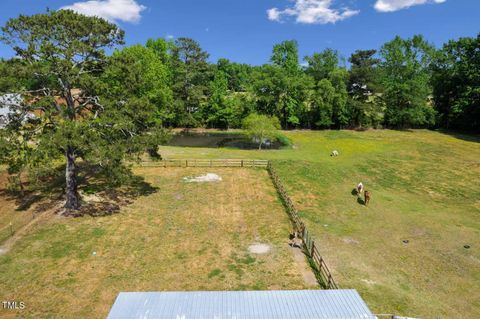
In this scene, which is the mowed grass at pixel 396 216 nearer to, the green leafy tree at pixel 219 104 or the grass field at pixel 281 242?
the grass field at pixel 281 242

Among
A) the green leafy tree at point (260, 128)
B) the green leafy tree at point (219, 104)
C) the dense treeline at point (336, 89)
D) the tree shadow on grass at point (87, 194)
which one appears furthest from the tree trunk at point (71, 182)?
the green leafy tree at point (219, 104)

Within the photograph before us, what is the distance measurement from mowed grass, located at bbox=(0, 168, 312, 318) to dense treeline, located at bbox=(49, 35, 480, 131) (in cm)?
3602

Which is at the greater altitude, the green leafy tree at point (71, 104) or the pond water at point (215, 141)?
the green leafy tree at point (71, 104)

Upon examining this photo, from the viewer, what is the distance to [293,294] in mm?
13391

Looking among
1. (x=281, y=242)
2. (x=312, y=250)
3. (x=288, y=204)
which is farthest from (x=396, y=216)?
→ (x=281, y=242)

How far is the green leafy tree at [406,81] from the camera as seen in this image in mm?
64125

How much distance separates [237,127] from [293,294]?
5969cm

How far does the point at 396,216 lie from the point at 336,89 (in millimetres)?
42461

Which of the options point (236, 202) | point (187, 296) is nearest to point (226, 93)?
point (236, 202)

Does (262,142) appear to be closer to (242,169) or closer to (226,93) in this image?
(242,169)

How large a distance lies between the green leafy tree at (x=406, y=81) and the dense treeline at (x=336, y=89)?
0.18 metres

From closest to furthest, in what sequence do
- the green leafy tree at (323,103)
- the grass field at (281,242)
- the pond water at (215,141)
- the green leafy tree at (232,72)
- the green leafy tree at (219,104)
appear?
the grass field at (281,242) → the pond water at (215,141) → the green leafy tree at (323,103) → the green leafy tree at (219,104) → the green leafy tree at (232,72)

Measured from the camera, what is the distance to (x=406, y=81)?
212 ft

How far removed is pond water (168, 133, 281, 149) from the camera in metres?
54.6
